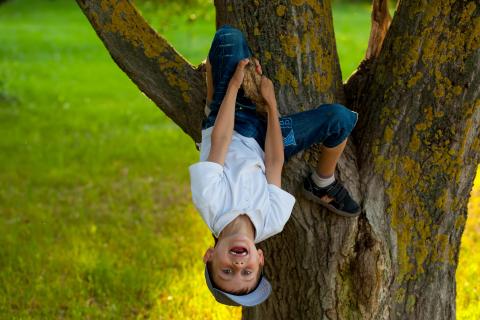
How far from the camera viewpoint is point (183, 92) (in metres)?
3.35

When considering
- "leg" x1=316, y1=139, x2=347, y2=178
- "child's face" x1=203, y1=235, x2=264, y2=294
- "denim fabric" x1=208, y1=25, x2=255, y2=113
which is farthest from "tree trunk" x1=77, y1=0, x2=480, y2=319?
"child's face" x1=203, y1=235, x2=264, y2=294

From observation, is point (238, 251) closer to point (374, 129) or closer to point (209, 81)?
point (209, 81)

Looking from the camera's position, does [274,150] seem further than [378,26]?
No

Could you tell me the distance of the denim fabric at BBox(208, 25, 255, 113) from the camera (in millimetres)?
3014

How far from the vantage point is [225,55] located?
3018 millimetres

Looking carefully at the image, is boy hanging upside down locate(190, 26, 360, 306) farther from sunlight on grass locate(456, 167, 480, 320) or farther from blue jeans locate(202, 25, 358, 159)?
sunlight on grass locate(456, 167, 480, 320)

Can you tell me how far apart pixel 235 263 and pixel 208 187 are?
34cm

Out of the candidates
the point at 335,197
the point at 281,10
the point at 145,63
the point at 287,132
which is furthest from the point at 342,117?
the point at 145,63

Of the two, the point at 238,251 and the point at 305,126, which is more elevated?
the point at 305,126

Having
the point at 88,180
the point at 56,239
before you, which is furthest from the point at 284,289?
the point at 88,180

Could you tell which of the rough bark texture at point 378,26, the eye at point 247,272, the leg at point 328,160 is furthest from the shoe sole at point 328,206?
the rough bark texture at point 378,26

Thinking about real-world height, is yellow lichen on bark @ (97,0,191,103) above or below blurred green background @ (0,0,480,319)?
above

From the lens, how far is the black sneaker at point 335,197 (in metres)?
3.12

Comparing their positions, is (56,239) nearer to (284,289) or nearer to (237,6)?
(284,289)
